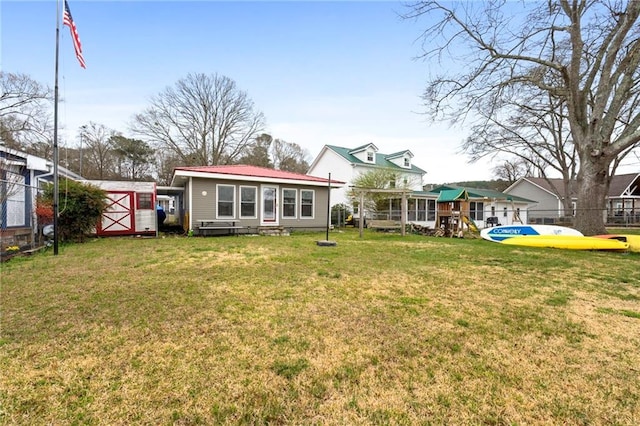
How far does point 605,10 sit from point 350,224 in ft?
48.1

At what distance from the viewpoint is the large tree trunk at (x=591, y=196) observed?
33.6 ft

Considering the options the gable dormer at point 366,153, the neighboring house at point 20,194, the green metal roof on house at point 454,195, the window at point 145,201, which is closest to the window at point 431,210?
the gable dormer at point 366,153

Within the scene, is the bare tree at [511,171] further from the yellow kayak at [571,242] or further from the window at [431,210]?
the yellow kayak at [571,242]

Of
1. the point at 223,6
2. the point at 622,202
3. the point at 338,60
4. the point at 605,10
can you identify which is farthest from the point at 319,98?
the point at 622,202

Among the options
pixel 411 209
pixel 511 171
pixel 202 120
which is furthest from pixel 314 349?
pixel 511 171

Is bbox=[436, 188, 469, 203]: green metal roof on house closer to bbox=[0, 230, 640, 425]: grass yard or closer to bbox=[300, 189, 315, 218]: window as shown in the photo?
bbox=[300, 189, 315, 218]: window

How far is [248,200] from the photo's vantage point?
12562 mm

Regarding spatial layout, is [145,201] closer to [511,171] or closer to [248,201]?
[248,201]

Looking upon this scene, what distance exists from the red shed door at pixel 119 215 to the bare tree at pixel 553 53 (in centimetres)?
1227

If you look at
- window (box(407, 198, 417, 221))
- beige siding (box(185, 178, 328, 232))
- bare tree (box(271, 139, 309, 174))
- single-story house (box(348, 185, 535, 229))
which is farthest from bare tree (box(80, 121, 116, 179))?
window (box(407, 198, 417, 221))

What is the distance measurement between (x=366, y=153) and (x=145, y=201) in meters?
17.4

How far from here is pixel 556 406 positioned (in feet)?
5.95

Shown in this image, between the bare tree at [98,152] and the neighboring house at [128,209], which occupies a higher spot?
the bare tree at [98,152]

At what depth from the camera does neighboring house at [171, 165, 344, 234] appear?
11.4 meters
